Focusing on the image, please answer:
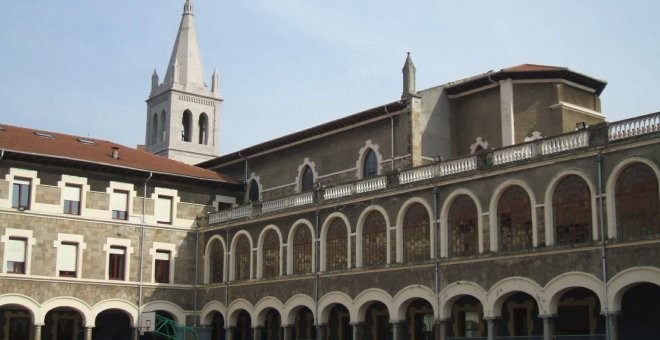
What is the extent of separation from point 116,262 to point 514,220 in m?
21.4

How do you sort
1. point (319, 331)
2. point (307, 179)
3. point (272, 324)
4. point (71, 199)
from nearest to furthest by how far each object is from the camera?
point (319, 331) < point (71, 199) < point (272, 324) < point (307, 179)

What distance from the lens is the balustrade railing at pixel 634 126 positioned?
26375mm

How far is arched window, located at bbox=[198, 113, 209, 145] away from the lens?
7262cm

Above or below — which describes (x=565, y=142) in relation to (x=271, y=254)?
above

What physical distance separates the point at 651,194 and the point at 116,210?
1050 inches

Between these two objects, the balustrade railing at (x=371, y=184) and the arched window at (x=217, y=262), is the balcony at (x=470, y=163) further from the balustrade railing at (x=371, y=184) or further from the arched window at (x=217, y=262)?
the arched window at (x=217, y=262)

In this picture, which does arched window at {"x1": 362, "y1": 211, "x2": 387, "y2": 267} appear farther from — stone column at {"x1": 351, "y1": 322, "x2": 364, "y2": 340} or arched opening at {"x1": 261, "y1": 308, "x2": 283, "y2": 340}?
arched opening at {"x1": 261, "y1": 308, "x2": 283, "y2": 340}

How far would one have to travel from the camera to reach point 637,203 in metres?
26.6

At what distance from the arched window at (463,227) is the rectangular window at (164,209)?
59.0ft

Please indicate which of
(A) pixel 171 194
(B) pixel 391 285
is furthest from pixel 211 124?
(B) pixel 391 285

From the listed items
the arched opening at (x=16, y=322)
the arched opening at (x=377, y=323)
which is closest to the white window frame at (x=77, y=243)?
the arched opening at (x=16, y=322)

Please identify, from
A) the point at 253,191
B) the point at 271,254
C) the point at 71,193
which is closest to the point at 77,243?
the point at 71,193

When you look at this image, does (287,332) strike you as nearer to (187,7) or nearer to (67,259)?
(67,259)

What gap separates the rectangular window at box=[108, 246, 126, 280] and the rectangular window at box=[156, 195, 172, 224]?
2645 mm
